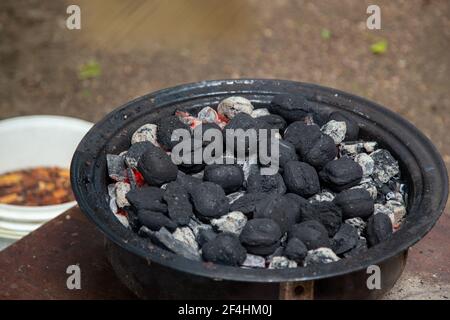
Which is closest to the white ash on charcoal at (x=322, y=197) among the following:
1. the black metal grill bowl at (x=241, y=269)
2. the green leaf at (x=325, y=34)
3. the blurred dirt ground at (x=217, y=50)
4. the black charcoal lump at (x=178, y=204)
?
the black metal grill bowl at (x=241, y=269)

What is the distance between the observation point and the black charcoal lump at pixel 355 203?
182cm

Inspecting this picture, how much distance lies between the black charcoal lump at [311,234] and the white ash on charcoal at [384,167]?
0.31 metres

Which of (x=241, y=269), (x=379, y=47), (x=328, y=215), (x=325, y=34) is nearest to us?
(x=241, y=269)

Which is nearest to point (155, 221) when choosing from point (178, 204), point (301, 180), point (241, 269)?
point (178, 204)

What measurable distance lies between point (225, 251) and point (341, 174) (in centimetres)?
42

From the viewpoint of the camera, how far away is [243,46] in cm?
465

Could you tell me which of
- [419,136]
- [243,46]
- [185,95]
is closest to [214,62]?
[243,46]

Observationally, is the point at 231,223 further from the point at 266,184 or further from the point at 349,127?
the point at 349,127

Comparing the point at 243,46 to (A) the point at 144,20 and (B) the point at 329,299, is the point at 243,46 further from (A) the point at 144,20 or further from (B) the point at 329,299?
(B) the point at 329,299

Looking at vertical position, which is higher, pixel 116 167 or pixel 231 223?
pixel 116 167

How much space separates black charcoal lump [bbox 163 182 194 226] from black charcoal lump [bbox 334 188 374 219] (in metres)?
0.39

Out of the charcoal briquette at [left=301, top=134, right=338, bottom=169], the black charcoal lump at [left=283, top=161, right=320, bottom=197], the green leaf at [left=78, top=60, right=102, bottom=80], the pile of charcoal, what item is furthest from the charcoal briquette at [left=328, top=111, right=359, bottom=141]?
the green leaf at [left=78, top=60, right=102, bottom=80]

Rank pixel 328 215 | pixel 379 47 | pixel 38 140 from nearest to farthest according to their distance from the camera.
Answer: pixel 328 215 → pixel 38 140 → pixel 379 47

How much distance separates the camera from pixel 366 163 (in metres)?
1.98
